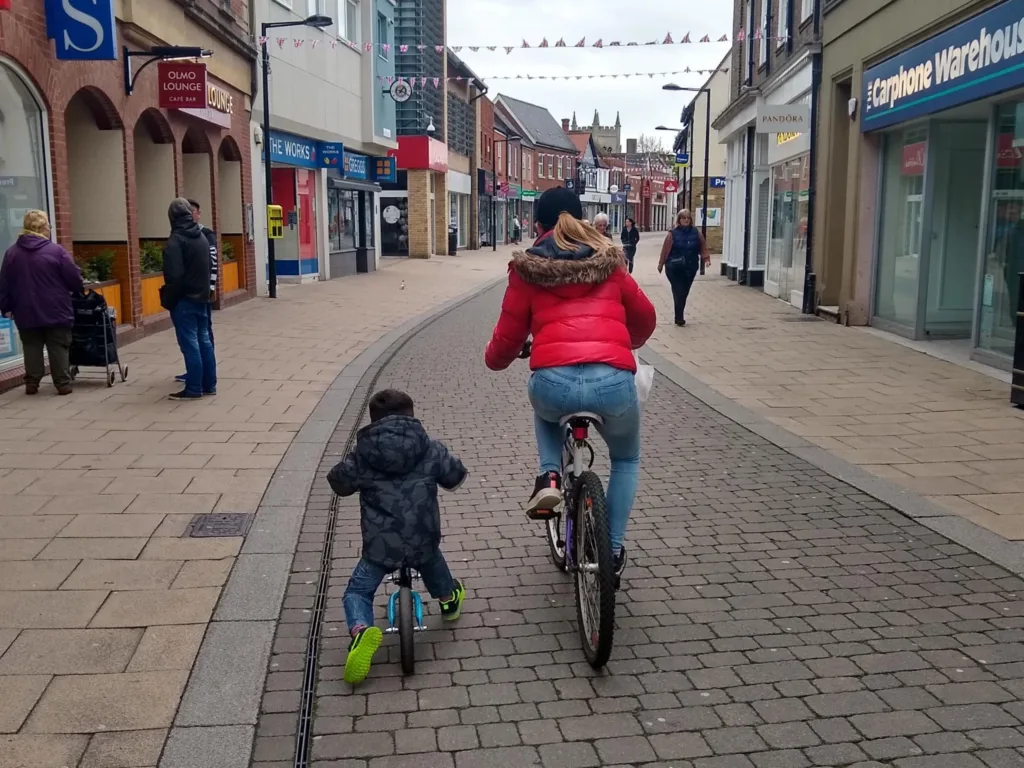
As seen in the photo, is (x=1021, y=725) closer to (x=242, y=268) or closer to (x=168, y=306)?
(x=168, y=306)

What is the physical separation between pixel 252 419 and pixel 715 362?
5.63m

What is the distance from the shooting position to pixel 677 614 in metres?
4.34

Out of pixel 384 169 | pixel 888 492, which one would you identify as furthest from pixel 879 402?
pixel 384 169

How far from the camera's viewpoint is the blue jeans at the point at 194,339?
29.4ft

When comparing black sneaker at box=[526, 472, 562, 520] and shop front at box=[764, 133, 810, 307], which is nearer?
black sneaker at box=[526, 472, 562, 520]

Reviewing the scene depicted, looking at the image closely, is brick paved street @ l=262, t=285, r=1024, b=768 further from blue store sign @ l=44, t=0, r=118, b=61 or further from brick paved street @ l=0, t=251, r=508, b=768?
blue store sign @ l=44, t=0, r=118, b=61

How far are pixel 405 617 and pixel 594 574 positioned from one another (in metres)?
0.71

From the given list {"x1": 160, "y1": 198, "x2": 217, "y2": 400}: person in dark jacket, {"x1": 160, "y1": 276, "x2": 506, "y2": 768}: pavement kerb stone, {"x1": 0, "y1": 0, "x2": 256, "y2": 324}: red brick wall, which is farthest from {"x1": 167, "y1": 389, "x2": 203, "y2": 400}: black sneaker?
{"x1": 0, "y1": 0, "x2": 256, "y2": 324}: red brick wall

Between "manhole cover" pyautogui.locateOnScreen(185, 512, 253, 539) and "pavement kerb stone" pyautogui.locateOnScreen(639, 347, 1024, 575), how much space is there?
3615mm

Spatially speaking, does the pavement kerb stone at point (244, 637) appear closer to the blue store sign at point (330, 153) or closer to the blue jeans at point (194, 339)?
the blue jeans at point (194, 339)

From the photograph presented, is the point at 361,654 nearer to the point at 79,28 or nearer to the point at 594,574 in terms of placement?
the point at 594,574

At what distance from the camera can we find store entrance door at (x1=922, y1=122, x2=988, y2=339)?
12.6m

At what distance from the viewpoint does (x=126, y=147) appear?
12.7 m

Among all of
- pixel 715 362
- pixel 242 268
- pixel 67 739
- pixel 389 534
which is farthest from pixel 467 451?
pixel 242 268
